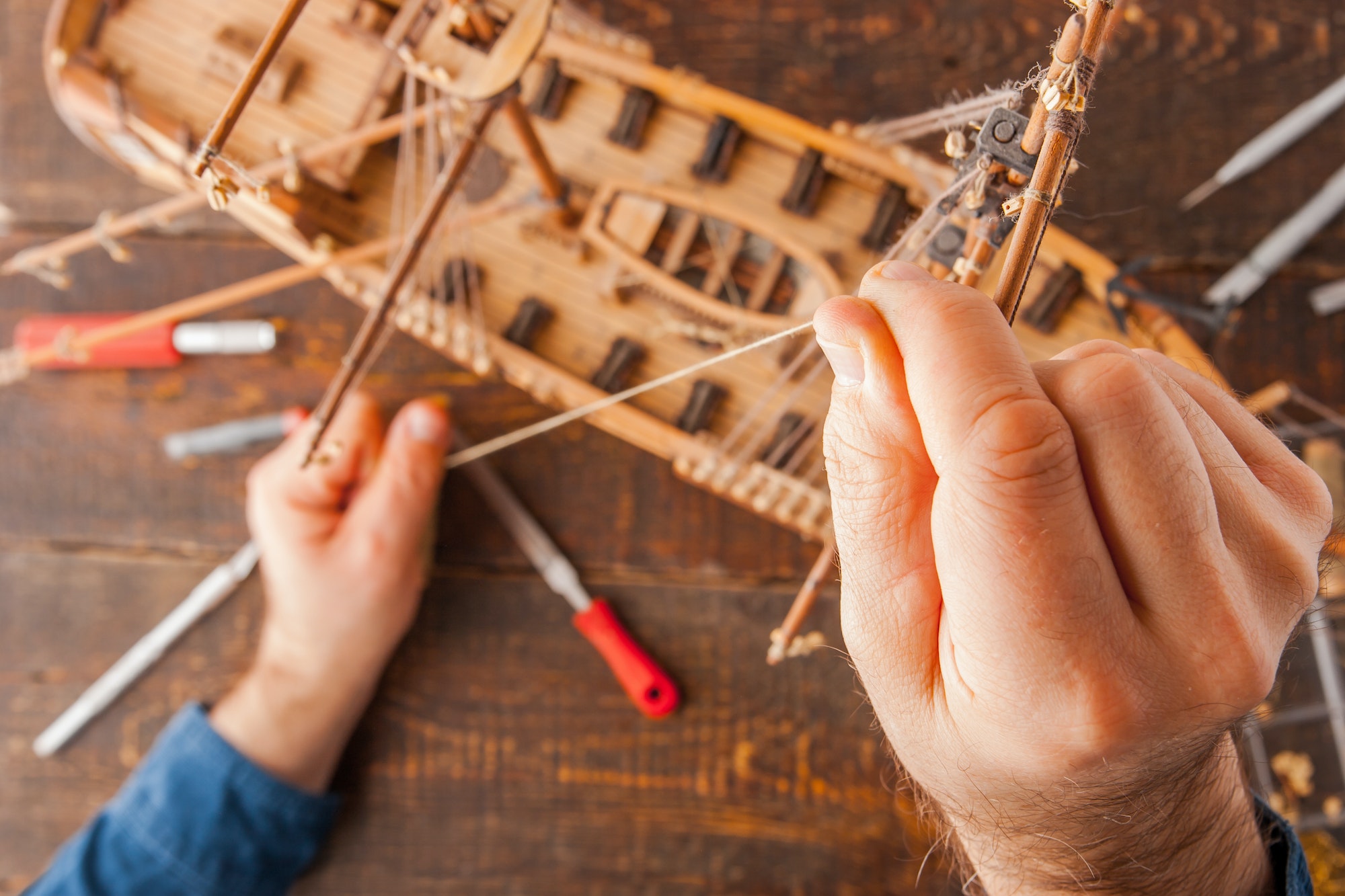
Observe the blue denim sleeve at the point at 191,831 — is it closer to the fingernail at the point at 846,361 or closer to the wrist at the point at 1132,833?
the wrist at the point at 1132,833

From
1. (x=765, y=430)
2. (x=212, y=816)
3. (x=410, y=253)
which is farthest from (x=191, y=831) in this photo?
(x=765, y=430)

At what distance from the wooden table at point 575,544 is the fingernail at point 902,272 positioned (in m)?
0.94

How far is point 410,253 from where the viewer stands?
1.11 metres

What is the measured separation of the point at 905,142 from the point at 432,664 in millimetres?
1323

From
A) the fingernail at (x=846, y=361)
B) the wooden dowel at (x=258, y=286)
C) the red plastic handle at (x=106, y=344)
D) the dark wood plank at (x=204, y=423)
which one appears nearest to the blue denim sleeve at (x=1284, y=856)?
the fingernail at (x=846, y=361)

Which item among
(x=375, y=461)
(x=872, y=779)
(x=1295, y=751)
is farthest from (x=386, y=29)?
(x=1295, y=751)

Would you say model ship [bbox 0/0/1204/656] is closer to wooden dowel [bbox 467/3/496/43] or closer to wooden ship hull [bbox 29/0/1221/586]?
wooden ship hull [bbox 29/0/1221/586]

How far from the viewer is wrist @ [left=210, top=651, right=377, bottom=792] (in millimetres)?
1483

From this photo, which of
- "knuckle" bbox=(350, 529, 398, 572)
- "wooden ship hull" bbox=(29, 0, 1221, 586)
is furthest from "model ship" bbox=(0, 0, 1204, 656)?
"knuckle" bbox=(350, 529, 398, 572)

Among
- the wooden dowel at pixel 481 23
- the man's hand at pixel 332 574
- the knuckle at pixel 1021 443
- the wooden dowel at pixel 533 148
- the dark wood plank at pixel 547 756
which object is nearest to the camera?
the knuckle at pixel 1021 443

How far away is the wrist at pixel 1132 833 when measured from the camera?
2.26ft

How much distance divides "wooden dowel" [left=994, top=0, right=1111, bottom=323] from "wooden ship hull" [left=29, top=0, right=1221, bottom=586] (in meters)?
0.59

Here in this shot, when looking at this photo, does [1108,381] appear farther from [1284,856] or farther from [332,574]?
[332,574]

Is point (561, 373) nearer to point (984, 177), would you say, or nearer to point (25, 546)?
point (984, 177)
